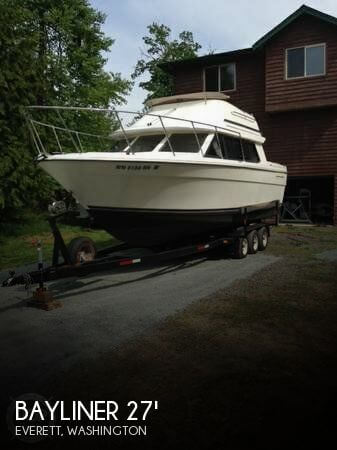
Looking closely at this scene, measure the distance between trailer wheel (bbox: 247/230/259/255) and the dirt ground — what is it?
3.78m

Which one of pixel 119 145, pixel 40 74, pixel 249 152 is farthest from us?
pixel 40 74

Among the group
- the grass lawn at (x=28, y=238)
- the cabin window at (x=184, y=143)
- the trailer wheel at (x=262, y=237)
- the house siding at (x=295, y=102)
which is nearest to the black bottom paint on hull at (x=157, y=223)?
the cabin window at (x=184, y=143)

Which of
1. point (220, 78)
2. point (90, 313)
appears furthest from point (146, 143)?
point (220, 78)

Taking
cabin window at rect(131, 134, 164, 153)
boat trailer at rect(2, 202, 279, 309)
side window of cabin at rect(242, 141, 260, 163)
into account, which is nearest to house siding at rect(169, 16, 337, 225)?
boat trailer at rect(2, 202, 279, 309)

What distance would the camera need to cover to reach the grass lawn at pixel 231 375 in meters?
2.96

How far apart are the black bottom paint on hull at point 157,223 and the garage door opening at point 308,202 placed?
389 inches

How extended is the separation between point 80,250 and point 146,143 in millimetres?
2604

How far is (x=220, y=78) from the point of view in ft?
60.8

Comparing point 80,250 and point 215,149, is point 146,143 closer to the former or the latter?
point 215,149

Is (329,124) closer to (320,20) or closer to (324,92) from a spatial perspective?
(324,92)

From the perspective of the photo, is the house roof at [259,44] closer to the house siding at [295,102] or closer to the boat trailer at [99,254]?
the house siding at [295,102]

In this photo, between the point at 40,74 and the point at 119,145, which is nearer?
the point at 119,145

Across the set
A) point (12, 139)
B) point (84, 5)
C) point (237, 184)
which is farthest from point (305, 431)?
point (84, 5)

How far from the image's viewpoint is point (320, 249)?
10.8 metres
